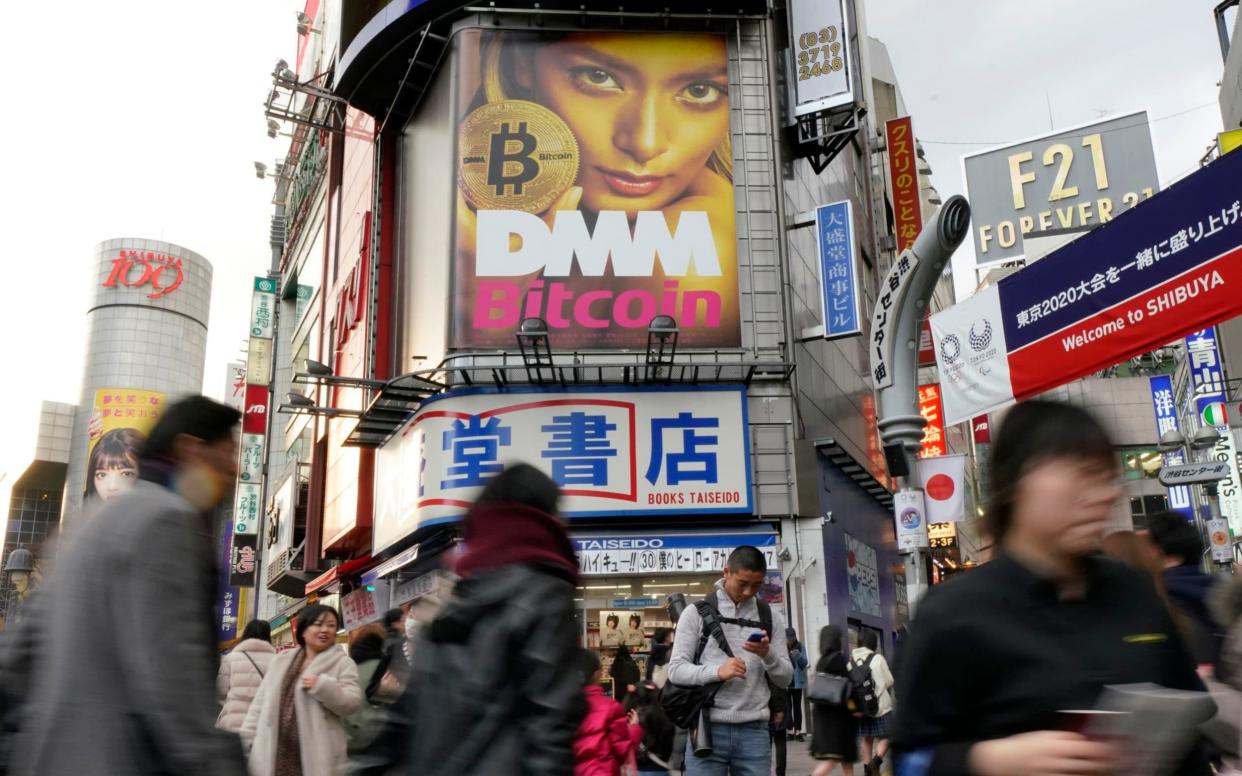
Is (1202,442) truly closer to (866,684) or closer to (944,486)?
(866,684)

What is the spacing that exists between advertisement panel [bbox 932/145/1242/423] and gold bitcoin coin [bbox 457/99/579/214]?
455 inches

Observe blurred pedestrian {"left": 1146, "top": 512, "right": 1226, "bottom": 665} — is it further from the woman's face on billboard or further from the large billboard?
the woman's face on billboard

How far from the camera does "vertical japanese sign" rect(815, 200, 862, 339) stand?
1805cm

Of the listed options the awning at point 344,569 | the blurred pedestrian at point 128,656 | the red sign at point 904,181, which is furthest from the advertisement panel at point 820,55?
the blurred pedestrian at point 128,656

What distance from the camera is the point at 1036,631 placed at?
1900 millimetres

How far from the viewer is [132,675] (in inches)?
96.9

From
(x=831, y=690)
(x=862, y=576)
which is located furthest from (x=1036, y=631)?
(x=862, y=576)

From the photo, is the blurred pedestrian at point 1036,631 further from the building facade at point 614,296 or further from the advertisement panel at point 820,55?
the advertisement panel at point 820,55

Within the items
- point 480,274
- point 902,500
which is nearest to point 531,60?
point 480,274

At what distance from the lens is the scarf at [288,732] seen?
5.54 meters

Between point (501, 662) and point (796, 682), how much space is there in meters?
14.0

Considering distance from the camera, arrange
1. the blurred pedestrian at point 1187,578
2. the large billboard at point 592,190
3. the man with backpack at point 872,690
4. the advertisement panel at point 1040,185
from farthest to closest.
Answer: the advertisement panel at point 1040,185
the large billboard at point 592,190
the man with backpack at point 872,690
the blurred pedestrian at point 1187,578

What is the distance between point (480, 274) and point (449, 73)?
4373 mm

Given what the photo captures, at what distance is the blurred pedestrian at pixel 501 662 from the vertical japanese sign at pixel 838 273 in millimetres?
15703
